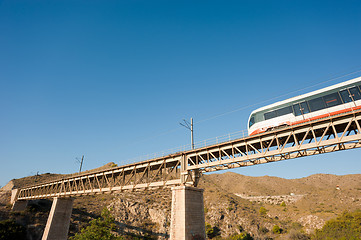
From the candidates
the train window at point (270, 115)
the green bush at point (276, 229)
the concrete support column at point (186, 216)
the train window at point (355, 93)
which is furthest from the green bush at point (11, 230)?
the green bush at point (276, 229)

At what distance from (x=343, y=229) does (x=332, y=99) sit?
1473 inches

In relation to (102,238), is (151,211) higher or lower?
higher

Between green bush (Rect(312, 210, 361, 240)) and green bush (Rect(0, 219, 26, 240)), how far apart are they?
59423 mm

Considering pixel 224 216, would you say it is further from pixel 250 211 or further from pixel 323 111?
pixel 323 111

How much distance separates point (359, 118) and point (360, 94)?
369cm

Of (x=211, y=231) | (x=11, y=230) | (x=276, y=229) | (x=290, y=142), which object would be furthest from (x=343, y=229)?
(x=11, y=230)

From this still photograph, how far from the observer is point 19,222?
4206 centimetres

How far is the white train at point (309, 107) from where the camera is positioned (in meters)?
16.5

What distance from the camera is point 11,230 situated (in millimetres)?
37625

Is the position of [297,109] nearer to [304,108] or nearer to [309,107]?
[304,108]

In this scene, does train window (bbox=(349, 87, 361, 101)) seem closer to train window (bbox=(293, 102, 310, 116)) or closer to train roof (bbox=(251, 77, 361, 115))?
train roof (bbox=(251, 77, 361, 115))

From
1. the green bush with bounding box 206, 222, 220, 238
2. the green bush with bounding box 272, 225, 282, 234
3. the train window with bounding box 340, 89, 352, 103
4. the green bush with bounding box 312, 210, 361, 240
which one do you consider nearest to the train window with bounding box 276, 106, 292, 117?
the train window with bounding box 340, 89, 352, 103

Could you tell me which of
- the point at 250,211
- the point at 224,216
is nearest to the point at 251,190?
the point at 250,211

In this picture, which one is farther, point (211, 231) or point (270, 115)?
point (211, 231)
